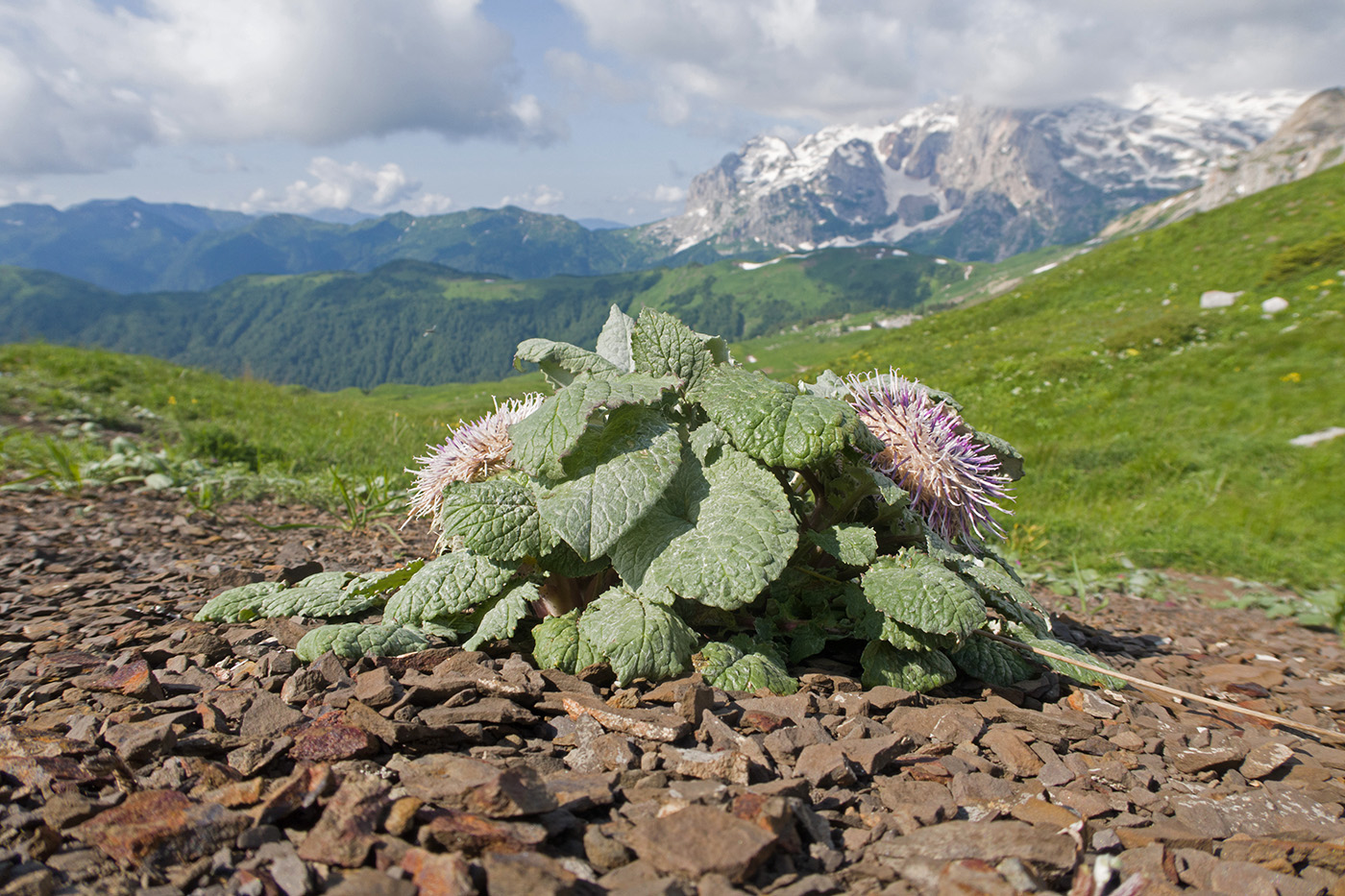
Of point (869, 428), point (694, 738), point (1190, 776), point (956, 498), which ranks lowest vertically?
point (1190, 776)

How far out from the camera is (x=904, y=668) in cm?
280

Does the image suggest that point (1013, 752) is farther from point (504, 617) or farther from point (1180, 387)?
point (1180, 387)

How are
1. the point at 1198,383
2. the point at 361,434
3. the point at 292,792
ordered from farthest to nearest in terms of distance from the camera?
1. the point at 1198,383
2. the point at 361,434
3. the point at 292,792

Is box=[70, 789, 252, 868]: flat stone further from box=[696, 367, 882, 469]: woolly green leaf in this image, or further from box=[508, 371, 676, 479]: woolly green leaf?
box=[696, 367, 882, 469]: woolly green leaf

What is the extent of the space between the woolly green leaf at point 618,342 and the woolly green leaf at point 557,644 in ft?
3.87

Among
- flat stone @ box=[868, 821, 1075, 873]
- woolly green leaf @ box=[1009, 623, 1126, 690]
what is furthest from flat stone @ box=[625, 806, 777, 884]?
woolly green leaf @ box=[1009, 623, 1126, 690]

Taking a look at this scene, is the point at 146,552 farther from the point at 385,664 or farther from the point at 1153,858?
the point at 1153,858

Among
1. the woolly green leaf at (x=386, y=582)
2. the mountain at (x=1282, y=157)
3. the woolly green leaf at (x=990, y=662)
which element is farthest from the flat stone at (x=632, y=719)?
the mountain at (x=1282, y=157)

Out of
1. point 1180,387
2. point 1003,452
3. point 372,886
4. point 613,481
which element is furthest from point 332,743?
point 1180,387

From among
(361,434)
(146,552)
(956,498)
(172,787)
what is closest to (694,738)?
(172,787)

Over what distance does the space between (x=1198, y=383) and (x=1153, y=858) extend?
14.5 m

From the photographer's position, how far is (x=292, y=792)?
5.65 feet

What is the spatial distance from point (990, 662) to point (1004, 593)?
0.38m

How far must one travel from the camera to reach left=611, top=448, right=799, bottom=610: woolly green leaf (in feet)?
7.71
